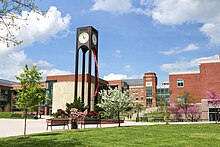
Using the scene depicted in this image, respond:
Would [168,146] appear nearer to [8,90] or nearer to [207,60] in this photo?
[207,60]

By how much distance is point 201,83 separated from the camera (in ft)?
173

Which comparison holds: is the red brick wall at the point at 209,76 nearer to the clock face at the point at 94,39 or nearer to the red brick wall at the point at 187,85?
Answer: the red brick wall at the point at 187,85

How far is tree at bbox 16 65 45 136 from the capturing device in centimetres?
1645

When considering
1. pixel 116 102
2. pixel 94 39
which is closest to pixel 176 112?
pixel 94 39

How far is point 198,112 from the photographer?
45.2 metres

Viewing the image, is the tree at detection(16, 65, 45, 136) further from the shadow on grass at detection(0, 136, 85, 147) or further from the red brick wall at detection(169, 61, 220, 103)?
the red brick wall at detection(169, 61, 220, 103)

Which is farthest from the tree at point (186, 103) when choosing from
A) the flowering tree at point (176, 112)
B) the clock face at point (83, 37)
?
the clock face at point (83, 37)

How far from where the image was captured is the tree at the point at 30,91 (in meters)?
16.5

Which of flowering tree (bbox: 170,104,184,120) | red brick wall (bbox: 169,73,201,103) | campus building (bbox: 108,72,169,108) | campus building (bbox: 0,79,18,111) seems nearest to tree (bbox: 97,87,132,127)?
flowering tree (bbox: 170,104,184,120)

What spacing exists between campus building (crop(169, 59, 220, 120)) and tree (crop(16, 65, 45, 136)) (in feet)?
112

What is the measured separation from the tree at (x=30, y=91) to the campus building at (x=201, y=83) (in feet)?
112

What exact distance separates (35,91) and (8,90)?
87.8 m

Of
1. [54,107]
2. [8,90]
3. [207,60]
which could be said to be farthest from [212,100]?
[8,90]

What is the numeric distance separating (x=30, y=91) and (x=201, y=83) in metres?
43.0
